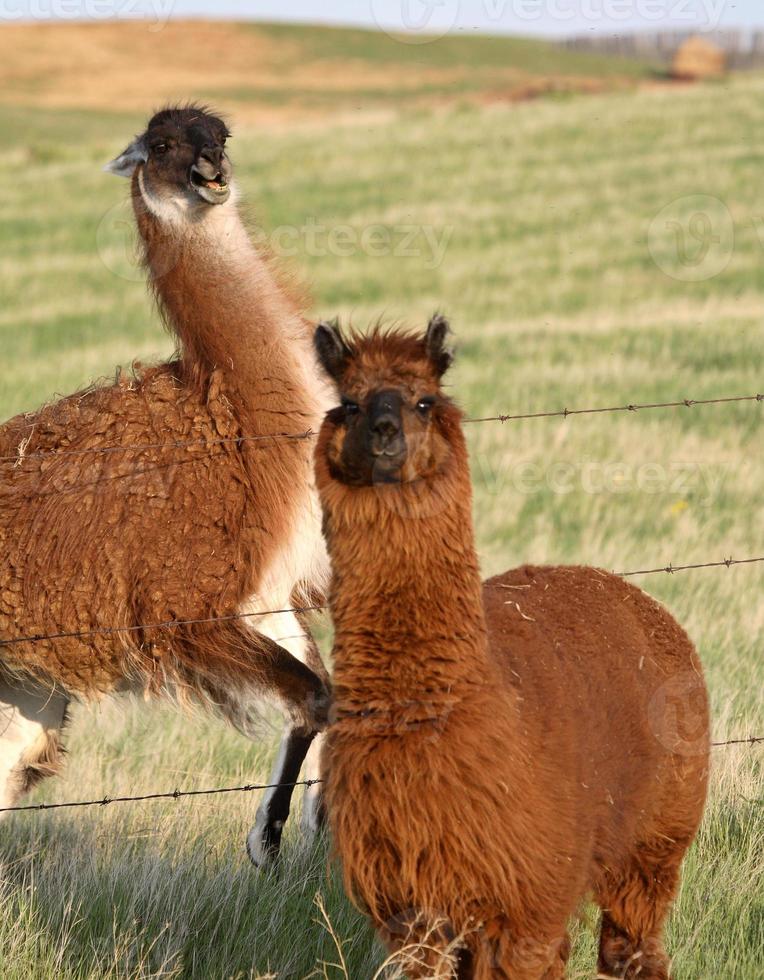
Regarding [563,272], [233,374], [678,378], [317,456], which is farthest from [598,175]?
[317,456]

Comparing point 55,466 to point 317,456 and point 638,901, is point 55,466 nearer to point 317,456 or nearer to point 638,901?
point 317,456

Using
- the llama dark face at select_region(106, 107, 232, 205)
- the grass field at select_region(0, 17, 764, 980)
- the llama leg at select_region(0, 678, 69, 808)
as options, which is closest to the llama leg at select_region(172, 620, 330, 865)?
the grass field at select_region(0, 17, 764, 980)

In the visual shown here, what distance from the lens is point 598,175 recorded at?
2666 cm

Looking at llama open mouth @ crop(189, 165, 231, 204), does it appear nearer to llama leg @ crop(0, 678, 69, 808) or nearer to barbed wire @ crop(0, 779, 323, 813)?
llama leg @ crop(0, 678, 69, 808)

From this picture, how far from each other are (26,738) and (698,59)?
5217cm

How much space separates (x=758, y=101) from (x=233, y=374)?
2888 cm

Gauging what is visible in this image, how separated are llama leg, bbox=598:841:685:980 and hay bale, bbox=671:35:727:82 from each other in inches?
2037

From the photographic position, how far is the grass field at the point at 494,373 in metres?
4.23

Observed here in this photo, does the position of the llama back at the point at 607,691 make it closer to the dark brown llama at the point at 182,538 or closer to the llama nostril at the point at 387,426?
the llama nostril at the point at 387,426


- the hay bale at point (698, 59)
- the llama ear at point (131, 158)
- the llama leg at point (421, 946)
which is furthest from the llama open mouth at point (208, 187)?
the hay bale at point (698, 59)

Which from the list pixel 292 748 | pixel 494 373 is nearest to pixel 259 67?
pixel 494 373

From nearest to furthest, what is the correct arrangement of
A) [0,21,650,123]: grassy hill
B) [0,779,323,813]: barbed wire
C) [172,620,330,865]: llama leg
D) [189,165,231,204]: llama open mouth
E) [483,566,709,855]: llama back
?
1. [483,566,709,855]: llama back
2. [0,779,323,813]: barbed wire
3. [172,620,330,865]: llama leg
4. [189,165,231,204]: llama open mouth
5. [0,21,650,123]: grassy hill

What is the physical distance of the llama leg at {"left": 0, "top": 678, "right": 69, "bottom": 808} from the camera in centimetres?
505

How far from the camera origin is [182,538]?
4.74 m
